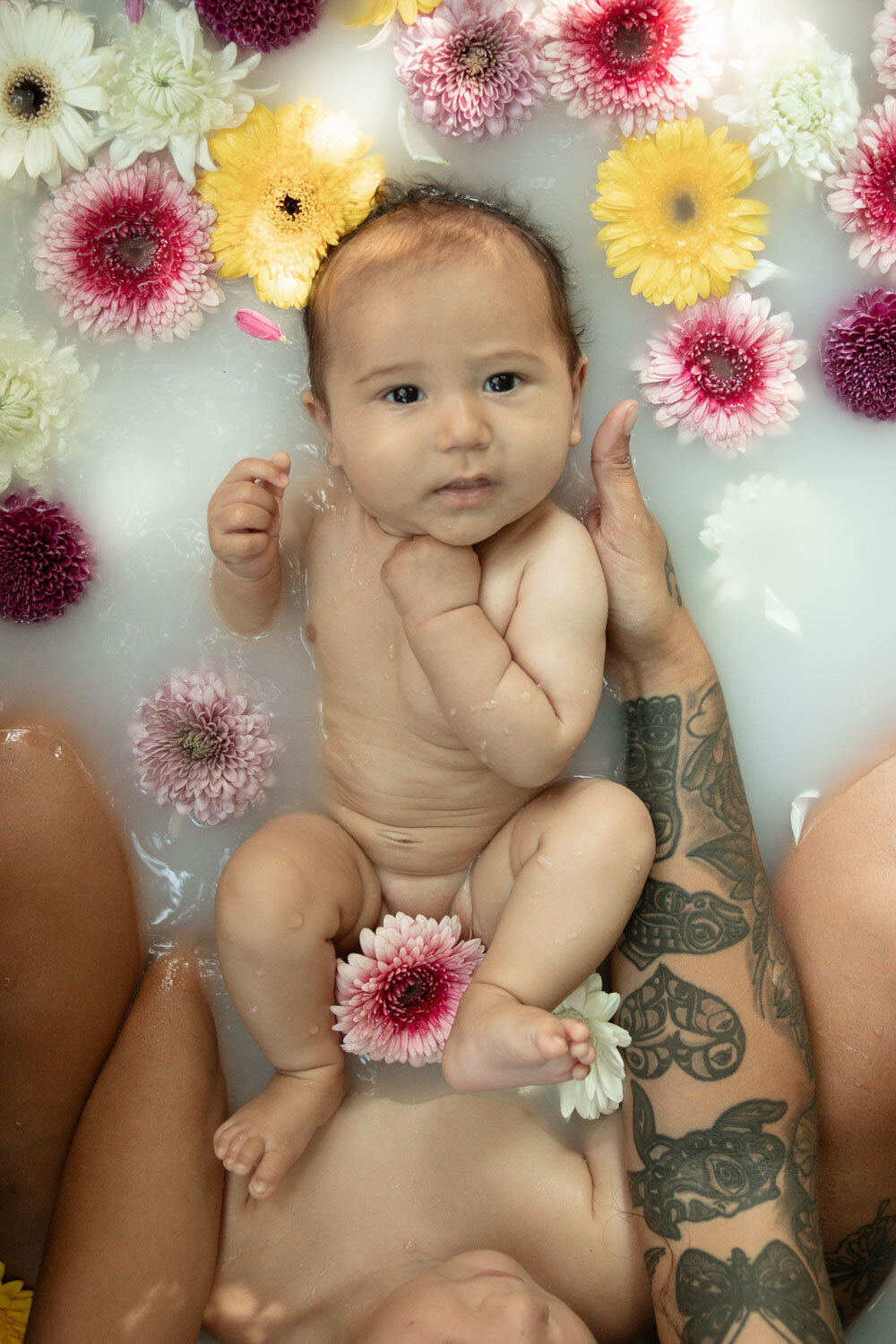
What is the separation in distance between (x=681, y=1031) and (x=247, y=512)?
739mm

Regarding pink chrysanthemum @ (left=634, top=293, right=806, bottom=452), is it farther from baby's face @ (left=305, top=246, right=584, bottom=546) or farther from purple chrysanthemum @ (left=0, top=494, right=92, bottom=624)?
purple chrysanthemum @ (left=0, top=494, right=92, bottom=624)

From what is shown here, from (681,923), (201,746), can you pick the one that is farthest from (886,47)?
(201,746)

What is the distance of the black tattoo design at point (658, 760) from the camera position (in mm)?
1355

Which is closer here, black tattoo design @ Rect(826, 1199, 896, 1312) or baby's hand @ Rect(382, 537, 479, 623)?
baby's hand @ Rect(382, 537, 479, 623)

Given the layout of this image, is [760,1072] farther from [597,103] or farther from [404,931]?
[597,103]

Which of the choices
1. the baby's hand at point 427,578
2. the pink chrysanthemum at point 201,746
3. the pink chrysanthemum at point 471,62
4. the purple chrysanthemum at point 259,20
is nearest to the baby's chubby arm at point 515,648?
the baby's hand at point 427,578

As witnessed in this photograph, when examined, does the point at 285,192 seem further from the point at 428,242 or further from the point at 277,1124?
the point at 277,1124

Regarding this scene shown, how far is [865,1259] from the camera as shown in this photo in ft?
4.46

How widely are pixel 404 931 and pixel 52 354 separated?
0.85m

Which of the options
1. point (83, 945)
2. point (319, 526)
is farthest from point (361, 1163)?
point (319, 526)

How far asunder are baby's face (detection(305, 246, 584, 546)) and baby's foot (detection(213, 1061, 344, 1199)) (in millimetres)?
636

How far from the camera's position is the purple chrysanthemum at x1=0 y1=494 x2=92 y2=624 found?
146 centimetres

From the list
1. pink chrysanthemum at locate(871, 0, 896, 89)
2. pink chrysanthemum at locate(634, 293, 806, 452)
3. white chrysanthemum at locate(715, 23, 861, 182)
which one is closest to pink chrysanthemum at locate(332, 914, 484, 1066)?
pink chrysanthemum at locate(634, 293, 806, 452)

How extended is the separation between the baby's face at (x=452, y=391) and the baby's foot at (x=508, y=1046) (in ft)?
1.54
